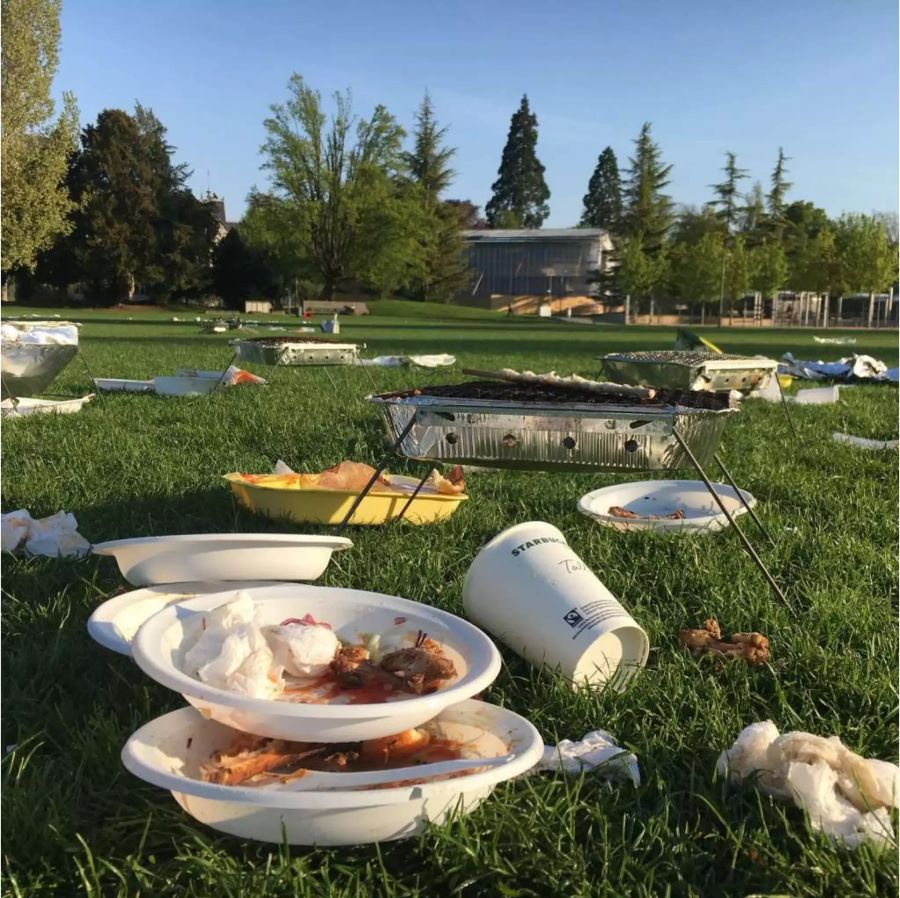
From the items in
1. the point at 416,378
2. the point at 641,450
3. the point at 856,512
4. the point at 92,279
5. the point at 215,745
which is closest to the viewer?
the point at 215,745

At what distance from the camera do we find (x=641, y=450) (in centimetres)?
291

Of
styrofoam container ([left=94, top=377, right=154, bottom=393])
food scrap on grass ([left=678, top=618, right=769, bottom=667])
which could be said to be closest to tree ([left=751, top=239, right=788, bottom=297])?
styrofoam container ([left=94, top=377, right=154, bottom=393])

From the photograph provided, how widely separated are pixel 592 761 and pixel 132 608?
1300 mm

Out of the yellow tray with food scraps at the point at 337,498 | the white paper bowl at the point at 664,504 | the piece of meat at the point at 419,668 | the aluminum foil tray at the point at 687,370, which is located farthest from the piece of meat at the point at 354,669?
the aluminum foil tray at the point at 687,370

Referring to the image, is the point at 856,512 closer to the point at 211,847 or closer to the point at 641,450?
the point at 641,450

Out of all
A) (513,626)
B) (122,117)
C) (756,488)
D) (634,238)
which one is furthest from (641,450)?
(634,238)

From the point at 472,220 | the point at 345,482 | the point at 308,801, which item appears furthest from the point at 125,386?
the point at 472,220

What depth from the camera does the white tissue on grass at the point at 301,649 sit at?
6.61 feet

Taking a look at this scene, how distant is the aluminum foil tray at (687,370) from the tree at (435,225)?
53.7 m

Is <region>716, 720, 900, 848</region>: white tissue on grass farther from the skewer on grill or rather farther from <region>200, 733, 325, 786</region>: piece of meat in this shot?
the skewer on grill

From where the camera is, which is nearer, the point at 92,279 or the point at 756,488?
the point at 756,488

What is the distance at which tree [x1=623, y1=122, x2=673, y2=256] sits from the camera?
65500mm

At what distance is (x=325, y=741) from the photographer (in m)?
1.75

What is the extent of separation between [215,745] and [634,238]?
6453 centimetres
